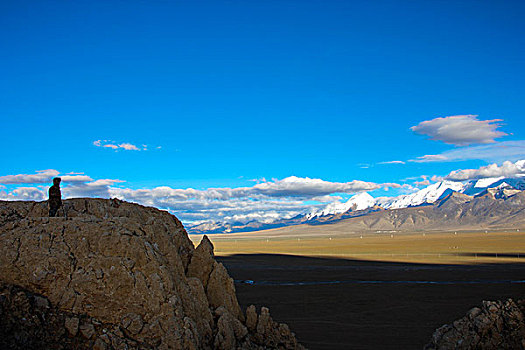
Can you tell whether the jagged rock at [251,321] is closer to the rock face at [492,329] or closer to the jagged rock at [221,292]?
the jagged rock at [221,292]

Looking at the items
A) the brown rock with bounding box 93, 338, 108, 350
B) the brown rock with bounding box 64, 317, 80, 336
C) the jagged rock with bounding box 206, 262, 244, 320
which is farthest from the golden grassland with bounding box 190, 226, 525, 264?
the brown rock with bounding box 64, 317, 80, 336

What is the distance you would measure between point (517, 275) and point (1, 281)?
3472cm

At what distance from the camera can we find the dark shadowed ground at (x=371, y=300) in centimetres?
1511

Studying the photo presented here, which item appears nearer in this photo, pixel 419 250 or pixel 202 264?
pixel 202 264

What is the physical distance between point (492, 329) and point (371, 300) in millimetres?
11601

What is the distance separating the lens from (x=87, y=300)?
800cm

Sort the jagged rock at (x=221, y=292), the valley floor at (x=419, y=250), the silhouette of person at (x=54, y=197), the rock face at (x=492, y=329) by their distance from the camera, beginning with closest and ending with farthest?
the silhouette of person at (x=54, y=197)
the rock face at (x=492, y=329)
the jagged rock at (x=221, y=292)
the valley floor at (x=419, y=250)

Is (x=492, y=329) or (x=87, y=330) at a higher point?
(x=87, y=330)

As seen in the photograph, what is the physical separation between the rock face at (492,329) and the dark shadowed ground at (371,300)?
11.1 feet

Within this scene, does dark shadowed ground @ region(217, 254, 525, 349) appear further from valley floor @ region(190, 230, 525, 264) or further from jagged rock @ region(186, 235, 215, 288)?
Answer: valley floor @ region(190, 230, 525, 264)

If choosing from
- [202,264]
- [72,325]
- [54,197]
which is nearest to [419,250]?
[202,264]

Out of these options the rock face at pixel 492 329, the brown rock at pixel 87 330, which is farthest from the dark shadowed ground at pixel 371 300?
the brown rock at pixel 87 330

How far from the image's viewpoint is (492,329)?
1044 cm

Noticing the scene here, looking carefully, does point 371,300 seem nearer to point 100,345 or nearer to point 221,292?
point 221,292
